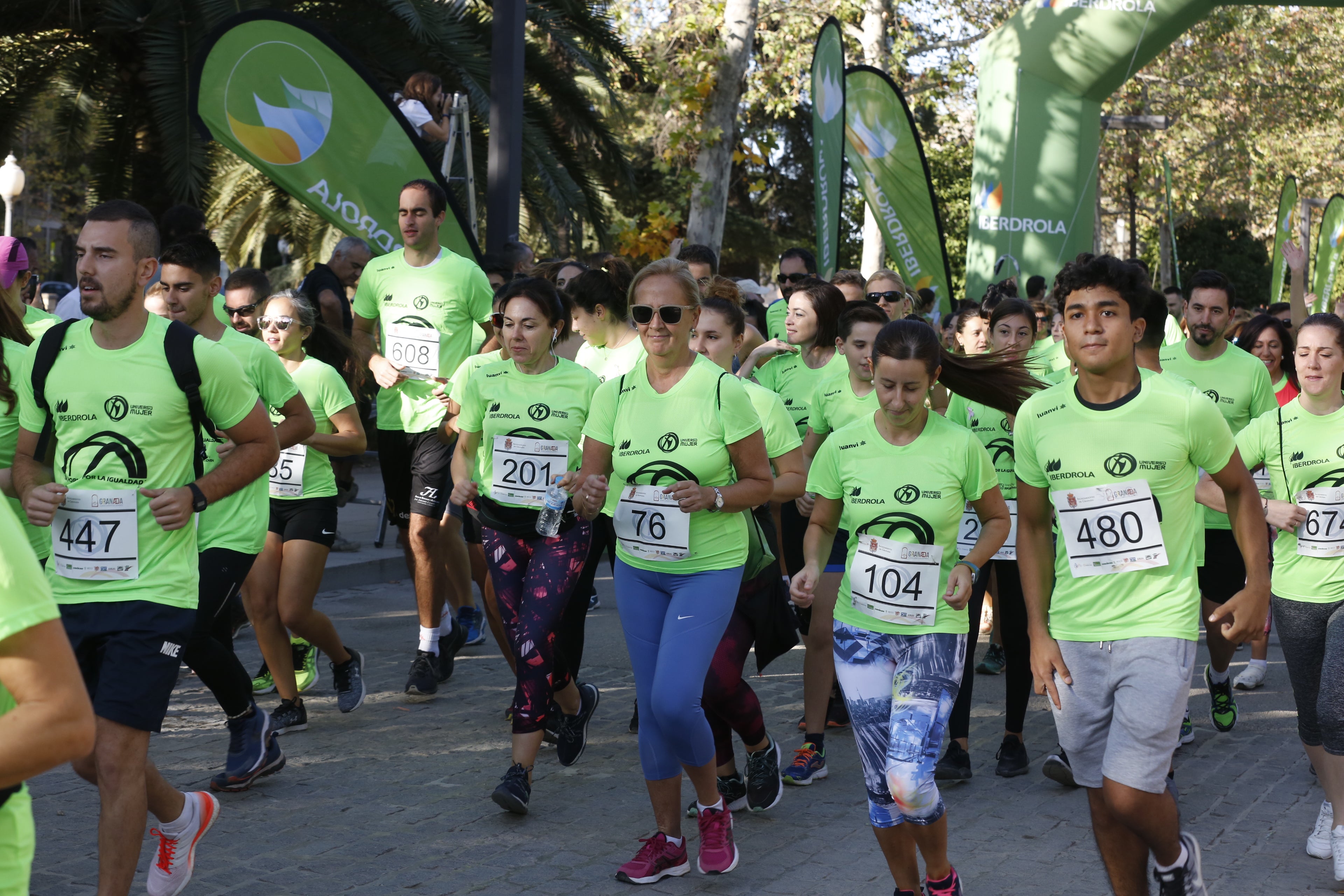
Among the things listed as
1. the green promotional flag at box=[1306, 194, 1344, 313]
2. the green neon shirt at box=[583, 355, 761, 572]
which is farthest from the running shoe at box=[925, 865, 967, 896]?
the green promotional flag at box=[1306, 194, 1344, 313]

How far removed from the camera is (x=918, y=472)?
4.45 metres

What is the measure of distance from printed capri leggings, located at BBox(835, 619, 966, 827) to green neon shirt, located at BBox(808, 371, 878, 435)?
196 cm

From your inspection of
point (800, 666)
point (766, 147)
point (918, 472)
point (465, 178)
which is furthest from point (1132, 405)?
point (766, 147)

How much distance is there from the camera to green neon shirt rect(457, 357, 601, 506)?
18.5 ft

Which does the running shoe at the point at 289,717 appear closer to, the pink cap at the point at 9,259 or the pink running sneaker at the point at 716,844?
the pink cap at the point at 9,259

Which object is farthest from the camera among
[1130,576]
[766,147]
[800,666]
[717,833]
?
[766,147]

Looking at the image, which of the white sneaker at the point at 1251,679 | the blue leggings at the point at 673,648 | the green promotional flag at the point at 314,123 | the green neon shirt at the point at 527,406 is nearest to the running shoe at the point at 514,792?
the blue leggings at the point at 673,648

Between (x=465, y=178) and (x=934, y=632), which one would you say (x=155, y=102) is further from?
(x=934, y=632)

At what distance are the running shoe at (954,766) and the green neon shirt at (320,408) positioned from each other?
2935 millimetres

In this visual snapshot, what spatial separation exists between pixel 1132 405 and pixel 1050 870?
5.67 feet

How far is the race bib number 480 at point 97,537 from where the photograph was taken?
3.90 m

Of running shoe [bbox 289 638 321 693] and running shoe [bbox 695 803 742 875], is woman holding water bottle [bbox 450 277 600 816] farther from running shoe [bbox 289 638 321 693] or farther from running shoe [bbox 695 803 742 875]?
running shoe [bbox 289 638 321 693]

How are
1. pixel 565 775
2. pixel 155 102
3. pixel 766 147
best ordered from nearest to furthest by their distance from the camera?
pixel 565 775
pixel 155 102
pixel 766 147

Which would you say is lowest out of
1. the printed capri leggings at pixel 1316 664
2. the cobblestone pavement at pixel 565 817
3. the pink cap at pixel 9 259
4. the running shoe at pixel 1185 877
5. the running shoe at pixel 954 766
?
the cobblestone pavement at pixel 565 817
